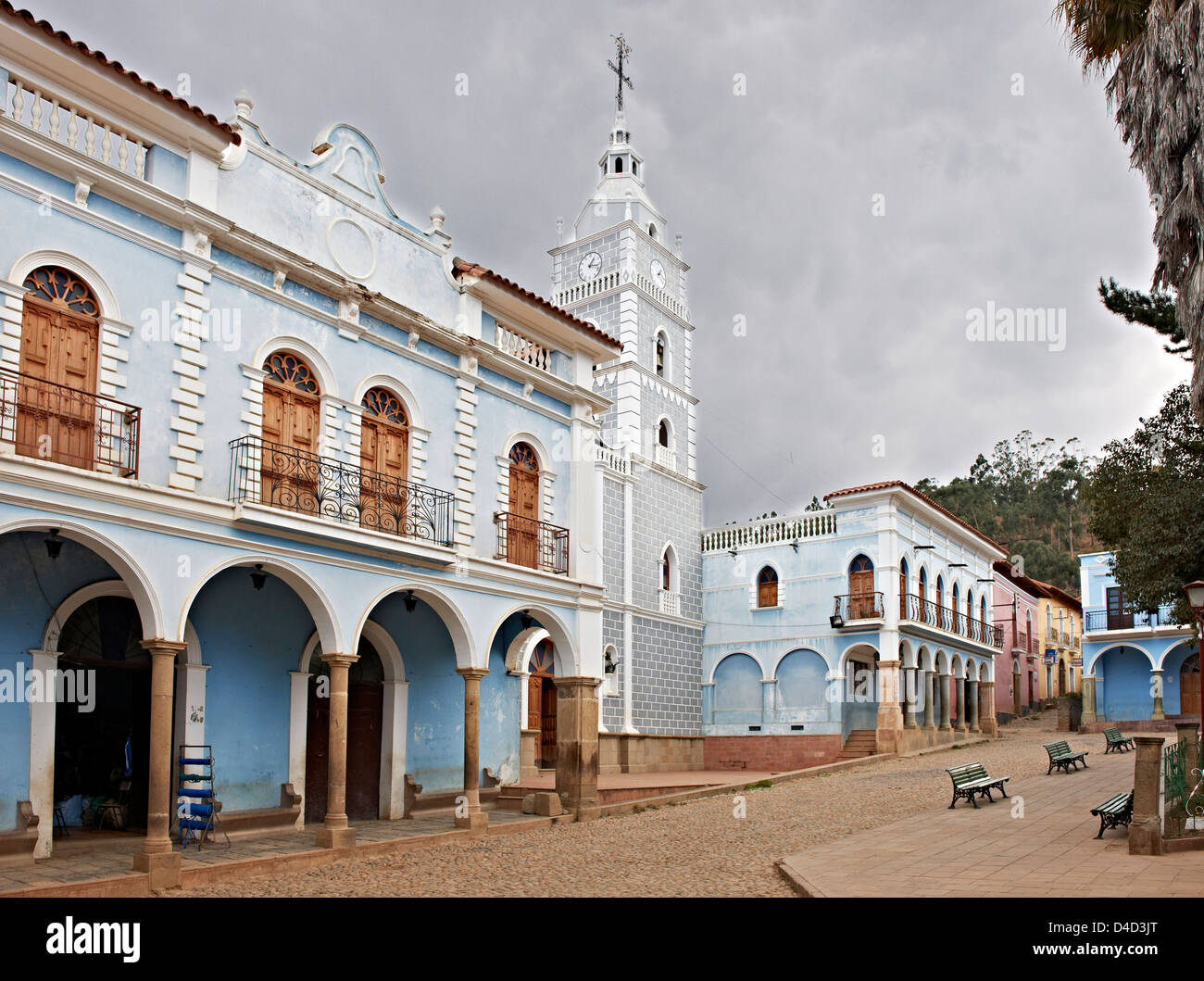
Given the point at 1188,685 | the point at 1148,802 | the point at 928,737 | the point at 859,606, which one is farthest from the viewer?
the point at 1188,685

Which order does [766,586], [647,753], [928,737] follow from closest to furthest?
[647,753] < [928,737] < [766,586]

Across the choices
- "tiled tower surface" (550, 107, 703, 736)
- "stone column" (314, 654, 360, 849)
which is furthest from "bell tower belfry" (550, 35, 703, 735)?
"stone column" (314, 654, 360, 849)

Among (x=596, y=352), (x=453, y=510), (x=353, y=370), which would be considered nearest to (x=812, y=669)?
(x=596, y=352)

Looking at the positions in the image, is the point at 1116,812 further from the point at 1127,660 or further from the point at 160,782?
the point at 1127,660

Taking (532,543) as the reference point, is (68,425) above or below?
above

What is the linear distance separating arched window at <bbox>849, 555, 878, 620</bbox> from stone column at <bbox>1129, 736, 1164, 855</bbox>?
18426 mm

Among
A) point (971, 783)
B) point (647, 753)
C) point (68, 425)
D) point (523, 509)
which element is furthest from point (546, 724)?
point (68, 425)

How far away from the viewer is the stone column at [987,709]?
1411 inches

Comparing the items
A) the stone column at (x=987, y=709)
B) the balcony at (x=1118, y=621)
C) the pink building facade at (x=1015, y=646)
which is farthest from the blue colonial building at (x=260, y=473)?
the pink building facade at (x=1015, y=646)

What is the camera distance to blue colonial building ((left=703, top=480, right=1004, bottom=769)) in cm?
2947

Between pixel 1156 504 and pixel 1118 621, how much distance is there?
26.0 meters

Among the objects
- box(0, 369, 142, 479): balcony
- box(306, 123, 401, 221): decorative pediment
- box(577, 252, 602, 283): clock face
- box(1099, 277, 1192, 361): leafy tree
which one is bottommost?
box(0, 369, 142, 479): balcony

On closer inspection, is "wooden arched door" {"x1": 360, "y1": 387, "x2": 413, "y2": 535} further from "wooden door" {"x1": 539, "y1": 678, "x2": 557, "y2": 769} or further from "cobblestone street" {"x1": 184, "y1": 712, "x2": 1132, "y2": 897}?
"wooden door" {"x1": 539, "y1": 678, "x2": 557, "y2": 769}

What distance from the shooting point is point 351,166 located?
15.1 metres
